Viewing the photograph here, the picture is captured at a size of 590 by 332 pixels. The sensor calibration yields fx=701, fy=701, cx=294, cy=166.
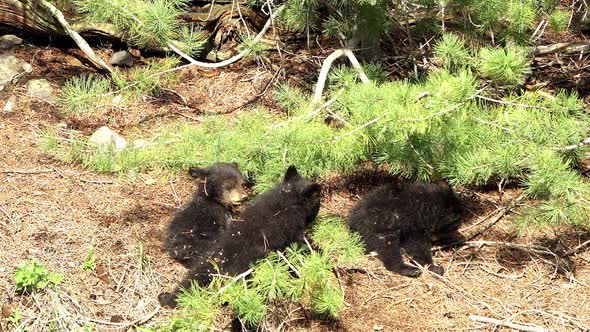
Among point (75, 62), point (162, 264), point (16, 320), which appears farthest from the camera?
point (75, 62)

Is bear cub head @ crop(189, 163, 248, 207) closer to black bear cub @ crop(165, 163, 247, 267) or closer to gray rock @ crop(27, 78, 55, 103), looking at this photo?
black bear cub @ crop(165, 163, 247, 267)

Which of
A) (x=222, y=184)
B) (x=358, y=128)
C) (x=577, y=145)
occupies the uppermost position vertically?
(x=358, y=128)

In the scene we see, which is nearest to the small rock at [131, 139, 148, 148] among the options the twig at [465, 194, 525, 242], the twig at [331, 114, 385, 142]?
the twig at [331, 114, 385, 142]

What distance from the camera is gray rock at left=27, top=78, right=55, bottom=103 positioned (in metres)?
7.10

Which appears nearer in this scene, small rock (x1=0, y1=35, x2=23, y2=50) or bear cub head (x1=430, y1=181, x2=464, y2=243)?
bear cub head (x1=430, y1=181, x2=464, y2=243)

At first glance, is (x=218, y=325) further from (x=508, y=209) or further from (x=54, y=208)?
(x=508, y=209)

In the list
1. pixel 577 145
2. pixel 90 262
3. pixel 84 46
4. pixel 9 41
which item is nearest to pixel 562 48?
pixel 577 145

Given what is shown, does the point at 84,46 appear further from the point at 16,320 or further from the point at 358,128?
the point at 358,128

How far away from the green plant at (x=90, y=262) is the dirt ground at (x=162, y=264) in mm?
32

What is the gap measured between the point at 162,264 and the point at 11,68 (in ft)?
12.1

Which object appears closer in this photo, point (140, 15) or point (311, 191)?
point (311, 191)

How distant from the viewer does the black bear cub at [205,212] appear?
4.84m

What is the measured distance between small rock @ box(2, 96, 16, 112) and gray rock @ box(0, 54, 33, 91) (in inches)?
7.7

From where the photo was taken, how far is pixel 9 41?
7.76 metres
